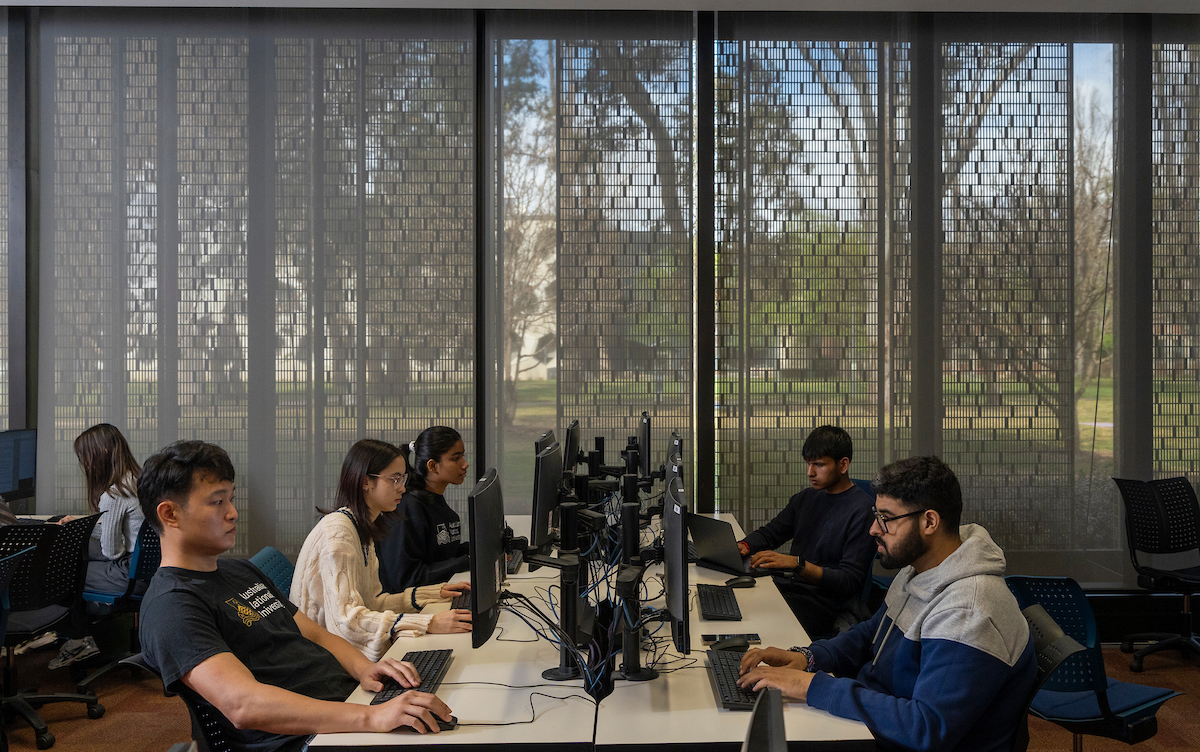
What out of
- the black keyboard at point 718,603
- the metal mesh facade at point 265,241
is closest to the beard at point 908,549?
the black keyboard at point 718,603

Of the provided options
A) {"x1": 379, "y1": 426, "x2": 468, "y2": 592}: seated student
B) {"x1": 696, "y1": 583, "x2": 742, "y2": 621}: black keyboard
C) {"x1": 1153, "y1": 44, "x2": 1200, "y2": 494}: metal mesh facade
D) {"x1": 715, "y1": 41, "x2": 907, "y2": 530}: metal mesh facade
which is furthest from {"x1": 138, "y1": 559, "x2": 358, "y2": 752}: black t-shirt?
{"x1": 1153, "y1": 44, "x2": 1200, "y2": 494}: metal mesh facade

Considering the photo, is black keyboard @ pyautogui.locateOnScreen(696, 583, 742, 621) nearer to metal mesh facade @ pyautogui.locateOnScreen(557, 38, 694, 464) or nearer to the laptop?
the laptop

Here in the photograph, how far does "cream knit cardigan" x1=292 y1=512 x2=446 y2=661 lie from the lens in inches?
88.5

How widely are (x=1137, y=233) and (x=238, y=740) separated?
483cm

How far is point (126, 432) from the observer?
442cm

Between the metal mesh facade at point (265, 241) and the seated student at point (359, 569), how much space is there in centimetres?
200

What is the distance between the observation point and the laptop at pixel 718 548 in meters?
2.98

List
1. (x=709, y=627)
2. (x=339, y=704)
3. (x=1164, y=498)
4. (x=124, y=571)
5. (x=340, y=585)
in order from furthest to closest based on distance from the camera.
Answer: (x=1164, y=498) < (x=124, y=571) < (x=709, y=627) < (x=340, y=585) < (x=339, y=704)

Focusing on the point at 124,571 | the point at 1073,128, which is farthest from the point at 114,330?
the point at 1073,128

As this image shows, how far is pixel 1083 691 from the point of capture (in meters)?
2.36

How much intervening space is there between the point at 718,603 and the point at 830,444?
0.92 meters

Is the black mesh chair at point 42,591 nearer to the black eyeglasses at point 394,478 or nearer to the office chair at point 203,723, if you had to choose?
the black eyeglasses at point 394,478

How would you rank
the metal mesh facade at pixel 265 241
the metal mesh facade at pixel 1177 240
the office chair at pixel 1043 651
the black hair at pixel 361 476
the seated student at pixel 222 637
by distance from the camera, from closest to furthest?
the seated student at pixel 222 637, the office chair at pixel 1043 651, the black hair at pixel 361 476, the metal mesh facade at pixel 1177 240, the metal mesh facade at pixel 265 241

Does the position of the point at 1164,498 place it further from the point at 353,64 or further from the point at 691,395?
the point at 353,64
